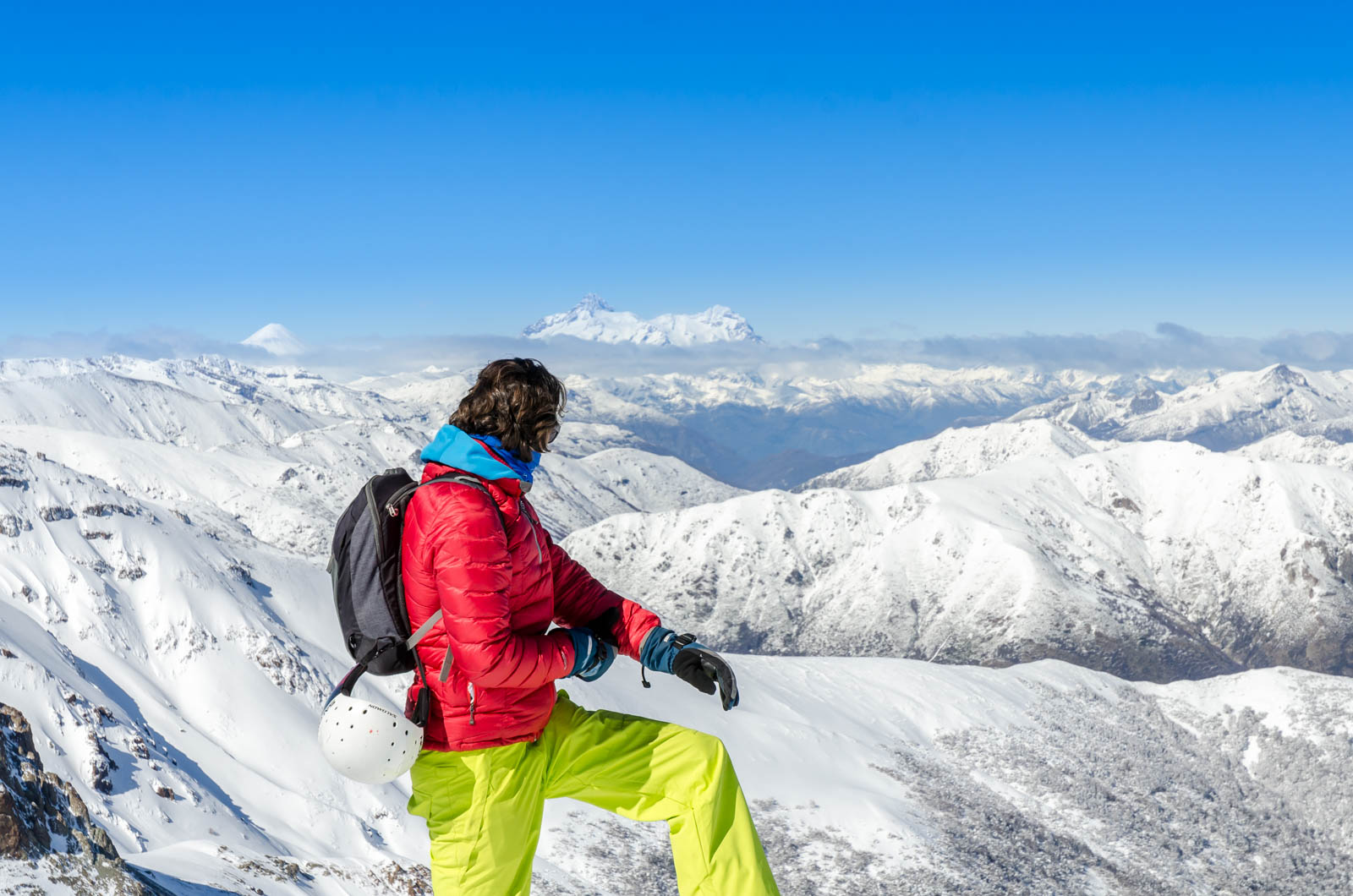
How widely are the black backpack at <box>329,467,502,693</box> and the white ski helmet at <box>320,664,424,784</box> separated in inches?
10.7

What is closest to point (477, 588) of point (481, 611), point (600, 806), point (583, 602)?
point (481, 611)

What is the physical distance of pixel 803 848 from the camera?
86.1m

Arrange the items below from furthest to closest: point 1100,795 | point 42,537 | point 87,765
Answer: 1. point 42,537
2. point 1100,795
3. point 87,765

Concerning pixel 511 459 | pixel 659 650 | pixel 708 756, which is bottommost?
pixel 708 756

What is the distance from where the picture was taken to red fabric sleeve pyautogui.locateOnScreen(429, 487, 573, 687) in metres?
6.15

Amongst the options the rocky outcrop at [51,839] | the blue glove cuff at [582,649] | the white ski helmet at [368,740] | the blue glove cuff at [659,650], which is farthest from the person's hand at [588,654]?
the rocky outcrop at [51,839]

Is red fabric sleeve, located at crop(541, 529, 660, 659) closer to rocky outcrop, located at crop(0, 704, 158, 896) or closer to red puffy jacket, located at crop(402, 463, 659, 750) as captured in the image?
red puffy jacket, located at crop(402, 463, 659, 750)

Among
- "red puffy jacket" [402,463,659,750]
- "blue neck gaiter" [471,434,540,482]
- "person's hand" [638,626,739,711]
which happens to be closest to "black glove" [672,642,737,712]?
"person's hand" [638,626,739,711]

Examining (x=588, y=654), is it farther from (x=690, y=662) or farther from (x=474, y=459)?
(x=474, y=459)

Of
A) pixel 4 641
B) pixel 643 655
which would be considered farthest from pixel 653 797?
pixel 4 641

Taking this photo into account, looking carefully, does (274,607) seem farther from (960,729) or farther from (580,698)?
(960,729)

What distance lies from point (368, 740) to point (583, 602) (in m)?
2.14

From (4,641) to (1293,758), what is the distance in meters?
175

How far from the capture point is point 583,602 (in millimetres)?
7773
